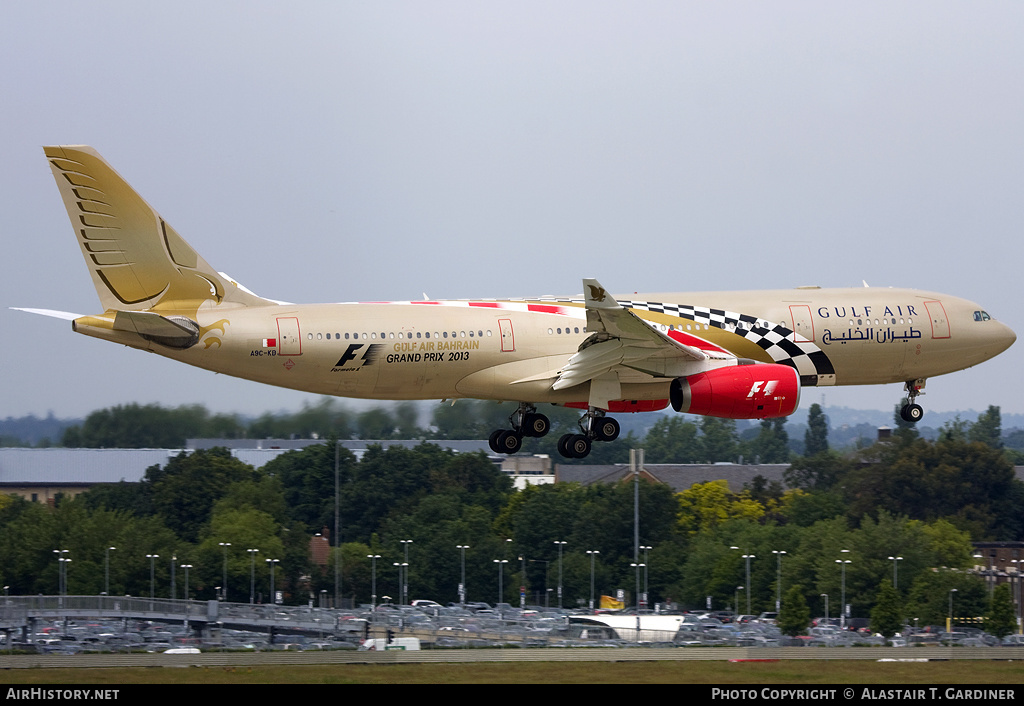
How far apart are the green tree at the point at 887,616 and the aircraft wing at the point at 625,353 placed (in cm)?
1714

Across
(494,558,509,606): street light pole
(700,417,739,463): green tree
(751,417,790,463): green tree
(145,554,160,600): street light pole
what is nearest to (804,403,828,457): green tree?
(751,417,790,463): green tree

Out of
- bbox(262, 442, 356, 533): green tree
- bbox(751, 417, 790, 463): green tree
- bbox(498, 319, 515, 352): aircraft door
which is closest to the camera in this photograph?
bbox(498, 319, 515, 352): aircraft door

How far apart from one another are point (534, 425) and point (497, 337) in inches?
166

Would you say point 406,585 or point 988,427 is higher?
point 988,427

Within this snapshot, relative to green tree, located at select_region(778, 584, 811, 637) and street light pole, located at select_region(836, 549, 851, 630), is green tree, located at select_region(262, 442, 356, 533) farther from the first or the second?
green tree, located at select_region(778, 584, 811, 637)

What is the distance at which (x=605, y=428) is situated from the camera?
153 feet

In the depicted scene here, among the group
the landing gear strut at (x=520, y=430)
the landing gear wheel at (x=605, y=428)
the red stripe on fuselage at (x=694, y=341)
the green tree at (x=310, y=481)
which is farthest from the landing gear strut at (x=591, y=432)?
the green tree at (x=310, y=481)

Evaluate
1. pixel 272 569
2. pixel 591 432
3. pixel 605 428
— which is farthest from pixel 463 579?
pixel 605 428

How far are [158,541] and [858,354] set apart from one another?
45864 millimetres

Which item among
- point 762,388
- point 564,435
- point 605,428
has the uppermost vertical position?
point 762,388

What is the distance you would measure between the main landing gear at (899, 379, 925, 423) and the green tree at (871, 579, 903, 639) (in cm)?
895

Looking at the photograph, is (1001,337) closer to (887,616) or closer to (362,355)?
(887,616)

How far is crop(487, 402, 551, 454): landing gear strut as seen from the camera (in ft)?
158

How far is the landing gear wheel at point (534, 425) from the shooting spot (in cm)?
4825
